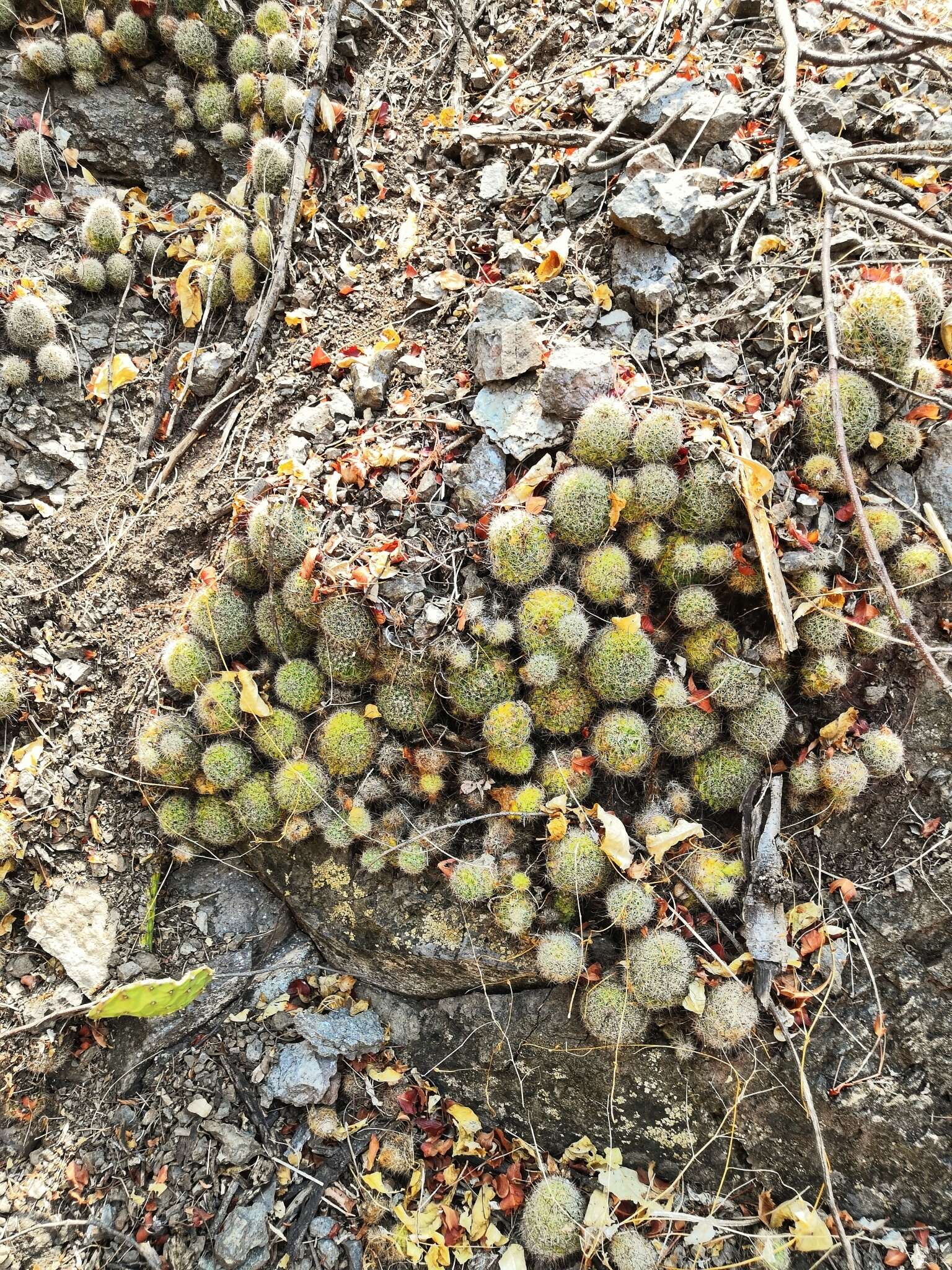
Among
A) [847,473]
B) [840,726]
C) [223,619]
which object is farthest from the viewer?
[223,619]

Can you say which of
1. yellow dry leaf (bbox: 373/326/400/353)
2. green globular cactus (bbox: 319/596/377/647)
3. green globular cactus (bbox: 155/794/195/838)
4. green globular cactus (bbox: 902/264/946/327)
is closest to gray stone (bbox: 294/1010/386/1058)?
green globular cactus (bbox: 155/794/195/838)

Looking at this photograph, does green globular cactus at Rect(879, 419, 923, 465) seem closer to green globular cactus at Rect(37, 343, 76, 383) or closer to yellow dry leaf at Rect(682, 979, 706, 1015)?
yellow dry leaf at Rect(682, 979, 706, 1015)

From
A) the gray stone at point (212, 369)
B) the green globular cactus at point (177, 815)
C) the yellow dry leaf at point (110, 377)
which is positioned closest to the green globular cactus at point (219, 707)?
the green globular cactus at point (177, 815)

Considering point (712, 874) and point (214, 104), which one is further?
point (214, 104)

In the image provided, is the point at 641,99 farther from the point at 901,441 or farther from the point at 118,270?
the point at 118,270

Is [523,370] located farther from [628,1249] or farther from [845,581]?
[628,1249]

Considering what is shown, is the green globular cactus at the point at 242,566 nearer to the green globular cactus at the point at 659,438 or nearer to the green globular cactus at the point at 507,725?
the green globular cactus at the point at 507,725

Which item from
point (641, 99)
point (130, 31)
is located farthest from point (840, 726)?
point (130, 31)
